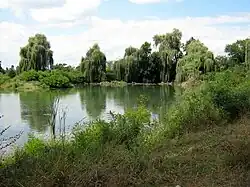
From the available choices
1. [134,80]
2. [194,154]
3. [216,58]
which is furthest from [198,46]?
[194,154]

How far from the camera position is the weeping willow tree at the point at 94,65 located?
57750 millimetres

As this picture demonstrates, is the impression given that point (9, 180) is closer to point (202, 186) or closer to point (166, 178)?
point (166, 178)

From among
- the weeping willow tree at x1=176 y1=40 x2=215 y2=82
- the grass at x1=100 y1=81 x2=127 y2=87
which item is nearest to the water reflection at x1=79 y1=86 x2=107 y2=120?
the weeping willow tree at x1=176 y1=40 x2=215 y2=82

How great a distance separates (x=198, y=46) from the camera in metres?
48.7

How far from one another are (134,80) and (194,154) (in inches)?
2124

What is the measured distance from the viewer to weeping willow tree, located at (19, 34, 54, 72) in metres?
55.7

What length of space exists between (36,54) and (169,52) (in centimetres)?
1950

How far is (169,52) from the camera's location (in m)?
56.3

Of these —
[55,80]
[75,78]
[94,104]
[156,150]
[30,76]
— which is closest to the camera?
[156,150]

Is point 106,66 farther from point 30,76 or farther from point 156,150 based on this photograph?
point 156,150

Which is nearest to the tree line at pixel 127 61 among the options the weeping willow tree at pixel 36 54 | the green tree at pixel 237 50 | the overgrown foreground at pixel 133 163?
the weeping willow tree at pixel 36 54

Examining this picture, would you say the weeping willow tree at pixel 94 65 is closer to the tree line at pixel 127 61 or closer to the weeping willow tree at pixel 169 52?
the tree line at pixel 127 61

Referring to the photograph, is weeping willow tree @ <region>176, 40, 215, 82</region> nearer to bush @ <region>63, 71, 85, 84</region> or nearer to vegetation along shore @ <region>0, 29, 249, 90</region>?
vegetation along shore @ <region>0, 29, 249, 90</region>

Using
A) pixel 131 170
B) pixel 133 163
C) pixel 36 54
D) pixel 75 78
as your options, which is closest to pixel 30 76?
pixel 36 54
